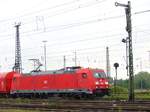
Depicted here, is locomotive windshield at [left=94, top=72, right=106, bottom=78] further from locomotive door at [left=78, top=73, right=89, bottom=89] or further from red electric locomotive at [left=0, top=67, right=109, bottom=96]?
locomotive door at [left=78, top=73, right=89, bottom=89]

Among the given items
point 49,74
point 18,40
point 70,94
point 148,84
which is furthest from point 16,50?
point 148,84

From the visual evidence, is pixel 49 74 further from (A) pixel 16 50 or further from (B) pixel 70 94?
(A) pixel 16 50

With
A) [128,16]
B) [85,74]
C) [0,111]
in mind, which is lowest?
[0,111]

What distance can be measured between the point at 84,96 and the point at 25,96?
10.6 meters

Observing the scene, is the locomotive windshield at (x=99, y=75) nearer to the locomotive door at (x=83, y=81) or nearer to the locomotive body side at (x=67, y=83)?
the locomotive body side at (x=67, y=83)

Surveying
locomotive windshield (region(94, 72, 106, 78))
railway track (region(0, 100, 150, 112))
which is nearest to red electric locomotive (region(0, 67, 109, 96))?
locomotive windshield (region(94, 72, 106, 78))

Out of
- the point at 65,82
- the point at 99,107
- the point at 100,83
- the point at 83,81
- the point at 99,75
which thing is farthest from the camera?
the point at 65,82

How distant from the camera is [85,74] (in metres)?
40.3

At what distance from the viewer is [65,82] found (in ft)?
137

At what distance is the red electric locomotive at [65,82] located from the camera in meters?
40.0

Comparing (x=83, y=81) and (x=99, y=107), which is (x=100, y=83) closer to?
(x=83, y=81)

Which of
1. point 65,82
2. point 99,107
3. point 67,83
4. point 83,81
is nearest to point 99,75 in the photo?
point 83,81

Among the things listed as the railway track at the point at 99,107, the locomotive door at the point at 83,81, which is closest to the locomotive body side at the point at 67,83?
the locomotive door at the point at 83,81

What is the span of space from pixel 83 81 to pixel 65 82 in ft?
8.17
